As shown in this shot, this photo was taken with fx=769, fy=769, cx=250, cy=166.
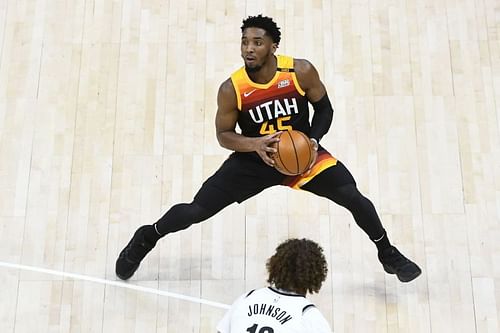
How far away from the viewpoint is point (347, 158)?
17.0ft

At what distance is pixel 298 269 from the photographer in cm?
314

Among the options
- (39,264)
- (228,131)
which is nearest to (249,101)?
(228,131)

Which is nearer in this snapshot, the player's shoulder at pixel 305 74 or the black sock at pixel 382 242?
the player's shoulder at pixel 305 74

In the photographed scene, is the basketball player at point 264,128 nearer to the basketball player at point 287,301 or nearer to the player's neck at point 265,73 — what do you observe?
the player's neck at point 265,73

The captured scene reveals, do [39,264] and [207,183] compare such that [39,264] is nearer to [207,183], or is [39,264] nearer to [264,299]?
[207,183]

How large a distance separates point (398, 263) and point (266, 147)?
1.15m

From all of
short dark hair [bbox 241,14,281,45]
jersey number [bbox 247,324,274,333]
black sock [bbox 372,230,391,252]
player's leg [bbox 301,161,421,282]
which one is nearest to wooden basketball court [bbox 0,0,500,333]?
black sock [bbox 372,230,391,252]

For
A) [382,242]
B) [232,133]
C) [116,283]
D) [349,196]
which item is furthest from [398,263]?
[116,283]

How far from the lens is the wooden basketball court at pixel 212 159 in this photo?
4.73 m

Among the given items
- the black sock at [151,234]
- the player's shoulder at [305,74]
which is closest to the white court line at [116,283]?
the black sock at [151,234]

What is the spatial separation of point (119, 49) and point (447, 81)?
2.37 meters

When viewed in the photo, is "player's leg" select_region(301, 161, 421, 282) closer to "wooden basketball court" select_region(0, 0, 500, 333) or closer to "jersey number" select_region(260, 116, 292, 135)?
"jersey number" select_region(260, 116, 292, 135)

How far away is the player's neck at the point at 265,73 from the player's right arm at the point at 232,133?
0.13 m

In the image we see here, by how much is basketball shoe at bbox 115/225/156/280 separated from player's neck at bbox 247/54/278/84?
110 centimetres
